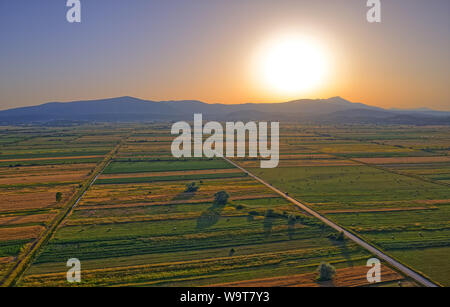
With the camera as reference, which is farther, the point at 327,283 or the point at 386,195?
the point at 386,195

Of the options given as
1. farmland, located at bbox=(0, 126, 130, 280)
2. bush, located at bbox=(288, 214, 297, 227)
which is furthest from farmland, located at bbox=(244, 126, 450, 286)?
farmland, located at bbox=(0, 126, 130, 280)

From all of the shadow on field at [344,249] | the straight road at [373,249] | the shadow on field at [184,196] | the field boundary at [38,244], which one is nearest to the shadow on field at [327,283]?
the shadow on field at [344,249]

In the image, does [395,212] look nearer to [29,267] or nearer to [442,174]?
[442,174]

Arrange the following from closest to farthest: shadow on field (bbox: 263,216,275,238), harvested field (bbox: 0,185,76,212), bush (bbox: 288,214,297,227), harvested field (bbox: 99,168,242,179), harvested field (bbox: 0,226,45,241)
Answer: harvested field (bbox: 0,226,45,241), shadow on field (bbox: 263,216,275,238), bush (bbox: 288,214,297,227), harvested field (bbox: 0,185,76,212), harvested field (bbox: 99,168,242,179)

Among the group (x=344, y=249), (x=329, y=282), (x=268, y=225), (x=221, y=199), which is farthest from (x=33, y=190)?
(x=344, y=249)

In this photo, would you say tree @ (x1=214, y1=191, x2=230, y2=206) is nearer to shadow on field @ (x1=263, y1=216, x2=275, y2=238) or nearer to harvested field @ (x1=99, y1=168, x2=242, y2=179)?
shadow on field @ (x1=263, y1=216, x2=275, y2=238)

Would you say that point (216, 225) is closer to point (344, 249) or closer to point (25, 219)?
point (344, 249)

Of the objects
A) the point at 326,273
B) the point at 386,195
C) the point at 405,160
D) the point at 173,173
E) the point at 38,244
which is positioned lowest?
the point at 326,273
